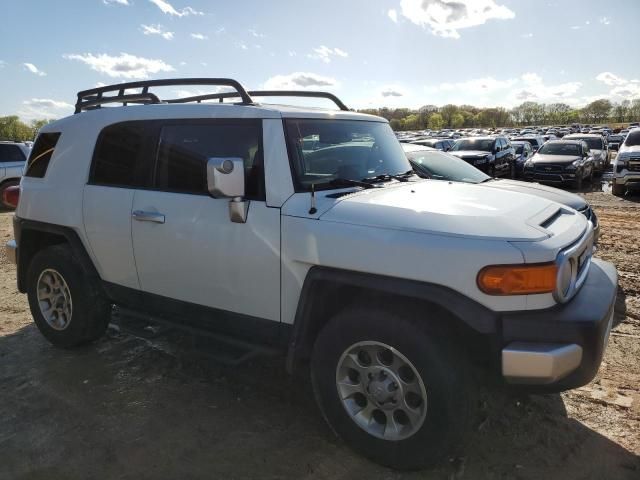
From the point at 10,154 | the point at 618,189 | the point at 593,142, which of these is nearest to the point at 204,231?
the point at 10,154

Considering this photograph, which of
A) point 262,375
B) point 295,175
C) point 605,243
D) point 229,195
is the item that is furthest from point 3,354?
point 605,243

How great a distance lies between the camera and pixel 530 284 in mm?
2330

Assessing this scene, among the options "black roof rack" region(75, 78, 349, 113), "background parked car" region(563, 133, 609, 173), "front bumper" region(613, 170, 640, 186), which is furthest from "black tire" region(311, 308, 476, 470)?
"background parked car" region(563, 133, 609, 173)

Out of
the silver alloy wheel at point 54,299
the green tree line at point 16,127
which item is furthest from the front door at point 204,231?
the green tree line at point 16,127

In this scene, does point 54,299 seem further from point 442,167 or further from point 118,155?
point 442,167

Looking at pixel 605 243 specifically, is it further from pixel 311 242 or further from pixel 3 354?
pixel 3 354

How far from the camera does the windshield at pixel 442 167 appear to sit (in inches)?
306

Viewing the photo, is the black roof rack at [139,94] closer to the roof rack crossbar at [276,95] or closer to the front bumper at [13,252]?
the roof rack crossbar at [276,95]

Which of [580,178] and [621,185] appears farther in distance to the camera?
[580,178]

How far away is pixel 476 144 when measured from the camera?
17.0 m

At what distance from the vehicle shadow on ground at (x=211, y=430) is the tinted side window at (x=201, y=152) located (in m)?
1.50

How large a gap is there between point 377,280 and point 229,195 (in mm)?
974

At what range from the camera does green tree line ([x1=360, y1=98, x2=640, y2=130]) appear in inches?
5241

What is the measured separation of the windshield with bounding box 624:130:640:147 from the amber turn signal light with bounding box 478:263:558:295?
14855 mm
